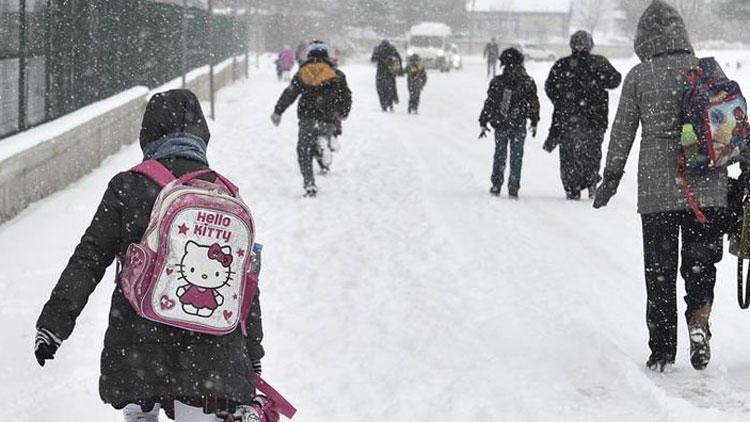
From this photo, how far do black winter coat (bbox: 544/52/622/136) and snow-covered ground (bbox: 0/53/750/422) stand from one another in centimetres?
→ 91

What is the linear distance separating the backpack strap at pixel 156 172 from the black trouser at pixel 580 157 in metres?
9.40

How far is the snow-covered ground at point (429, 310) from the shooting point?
5.89m

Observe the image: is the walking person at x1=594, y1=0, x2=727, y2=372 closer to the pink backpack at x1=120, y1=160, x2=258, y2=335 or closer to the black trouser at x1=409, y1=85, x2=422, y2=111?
the pink backpack at x1=120, y1=160, x2=258, y2=335

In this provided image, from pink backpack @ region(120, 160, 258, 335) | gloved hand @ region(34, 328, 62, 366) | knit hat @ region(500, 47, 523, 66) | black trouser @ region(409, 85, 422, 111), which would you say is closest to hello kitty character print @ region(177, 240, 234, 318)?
pink backpack @ region(120, 160, 258, 335)

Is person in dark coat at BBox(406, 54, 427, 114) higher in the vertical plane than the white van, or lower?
higher

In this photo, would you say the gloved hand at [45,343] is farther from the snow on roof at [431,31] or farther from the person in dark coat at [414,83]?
the snow on roof at [431,31]

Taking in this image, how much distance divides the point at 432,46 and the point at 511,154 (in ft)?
149

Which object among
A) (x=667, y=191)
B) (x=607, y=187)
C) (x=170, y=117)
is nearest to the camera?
(x=170, y=117)

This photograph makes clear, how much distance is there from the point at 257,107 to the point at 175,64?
12.5ft

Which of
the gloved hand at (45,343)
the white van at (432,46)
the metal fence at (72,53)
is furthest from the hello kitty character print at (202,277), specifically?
the white van at (432,46)

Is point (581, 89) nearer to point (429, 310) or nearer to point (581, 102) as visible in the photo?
point (581, 102)

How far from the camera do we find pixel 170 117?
142 inches

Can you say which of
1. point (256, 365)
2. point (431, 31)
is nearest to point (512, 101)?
point (256, 365)

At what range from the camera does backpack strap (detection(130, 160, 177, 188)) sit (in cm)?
347
